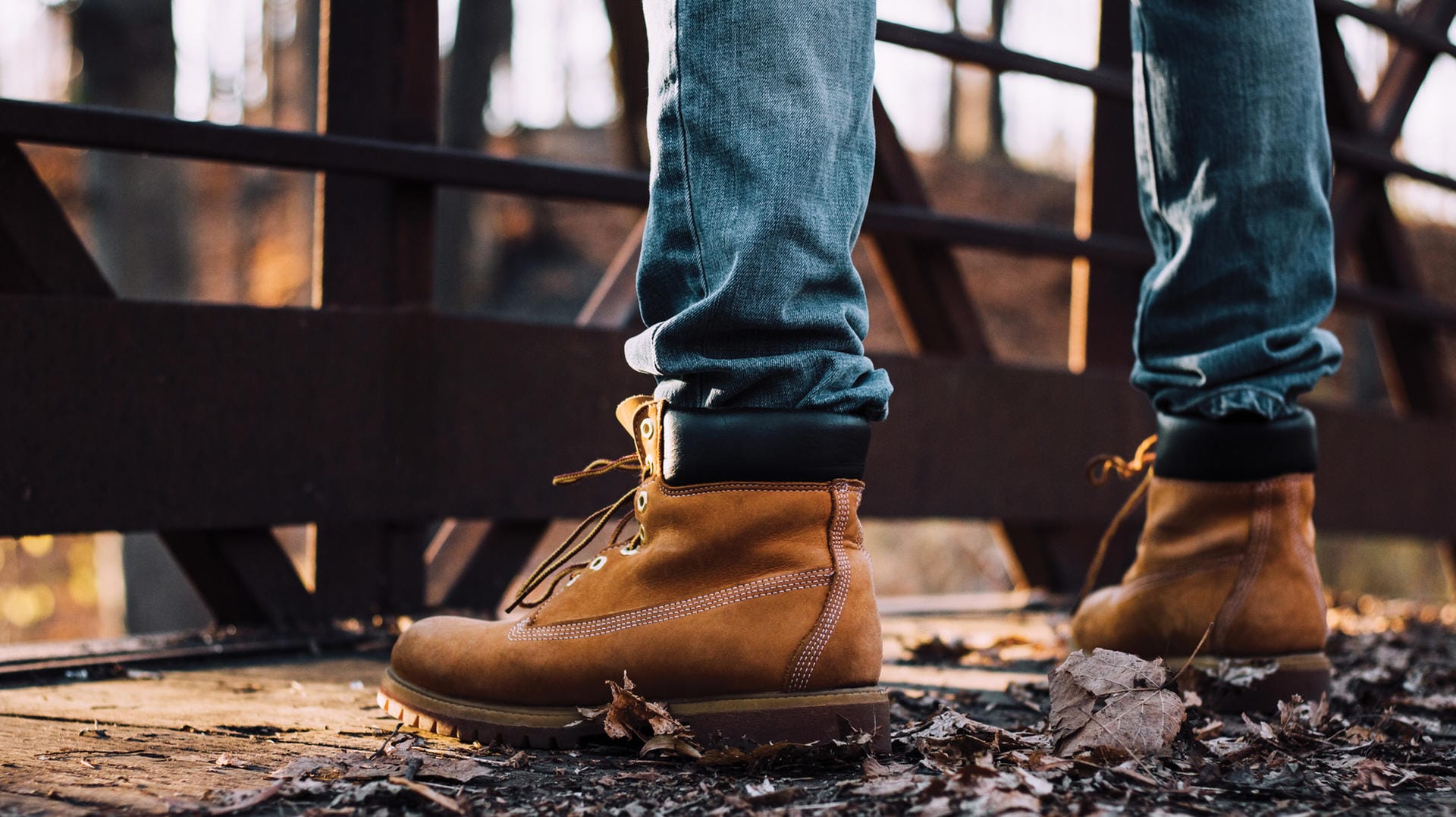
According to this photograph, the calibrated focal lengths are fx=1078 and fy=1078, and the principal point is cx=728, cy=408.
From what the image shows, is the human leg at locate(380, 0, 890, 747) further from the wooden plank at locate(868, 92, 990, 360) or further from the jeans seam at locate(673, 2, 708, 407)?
the wooden plank at locate(868, 92, 990, 360)

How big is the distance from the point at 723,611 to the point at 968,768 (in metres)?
0.29

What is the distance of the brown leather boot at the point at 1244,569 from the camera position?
1.42 meters

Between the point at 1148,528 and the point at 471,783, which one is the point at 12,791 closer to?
the point at 471,783

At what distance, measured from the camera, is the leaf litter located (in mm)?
917

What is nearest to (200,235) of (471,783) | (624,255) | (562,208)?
(562,208)

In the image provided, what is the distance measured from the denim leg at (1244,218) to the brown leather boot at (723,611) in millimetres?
621

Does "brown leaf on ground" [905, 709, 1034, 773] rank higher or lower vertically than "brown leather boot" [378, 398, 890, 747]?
lower

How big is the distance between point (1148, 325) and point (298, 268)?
18.4 meters

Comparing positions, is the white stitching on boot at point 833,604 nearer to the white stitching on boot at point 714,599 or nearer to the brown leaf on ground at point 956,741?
the white stitching on boot at point 714,599

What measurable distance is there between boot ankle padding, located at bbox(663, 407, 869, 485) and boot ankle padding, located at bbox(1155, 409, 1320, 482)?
62cm

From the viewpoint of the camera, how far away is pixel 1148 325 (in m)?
1.56

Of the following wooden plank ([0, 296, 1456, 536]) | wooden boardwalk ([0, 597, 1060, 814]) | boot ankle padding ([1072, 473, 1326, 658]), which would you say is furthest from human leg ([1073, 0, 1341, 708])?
wooden plank ([0, 296, 1456, 536])

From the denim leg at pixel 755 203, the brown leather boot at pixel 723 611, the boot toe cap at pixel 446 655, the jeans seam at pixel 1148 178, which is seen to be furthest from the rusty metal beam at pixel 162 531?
the jeans seam at pixel 1148 178

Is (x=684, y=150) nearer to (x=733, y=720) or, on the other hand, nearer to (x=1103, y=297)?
(x=733, y=720)
